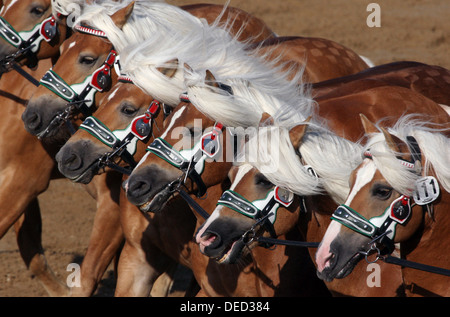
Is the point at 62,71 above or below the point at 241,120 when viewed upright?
below

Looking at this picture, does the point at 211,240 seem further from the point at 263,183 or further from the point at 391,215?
the point at 391,215

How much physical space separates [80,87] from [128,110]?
0.48m

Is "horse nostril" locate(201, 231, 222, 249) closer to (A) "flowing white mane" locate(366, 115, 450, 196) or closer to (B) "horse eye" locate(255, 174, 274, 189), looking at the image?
(B) "horse eye" locate(255, 174, 274, 189)

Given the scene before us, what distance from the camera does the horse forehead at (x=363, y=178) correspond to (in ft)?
10.3

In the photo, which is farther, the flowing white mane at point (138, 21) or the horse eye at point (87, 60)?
the horse eye at point (87, 60)

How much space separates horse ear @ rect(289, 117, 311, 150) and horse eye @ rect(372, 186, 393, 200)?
456 mm

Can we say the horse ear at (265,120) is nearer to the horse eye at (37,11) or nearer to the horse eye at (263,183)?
the horse eye at (263,183)

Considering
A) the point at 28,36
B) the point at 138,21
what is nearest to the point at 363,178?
the point at 138,21

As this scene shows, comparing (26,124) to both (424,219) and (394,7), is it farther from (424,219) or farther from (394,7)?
(394,7)

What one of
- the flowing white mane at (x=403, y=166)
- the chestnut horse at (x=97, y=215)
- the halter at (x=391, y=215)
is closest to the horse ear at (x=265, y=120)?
the flowing white mane at (x=403, y=166)
